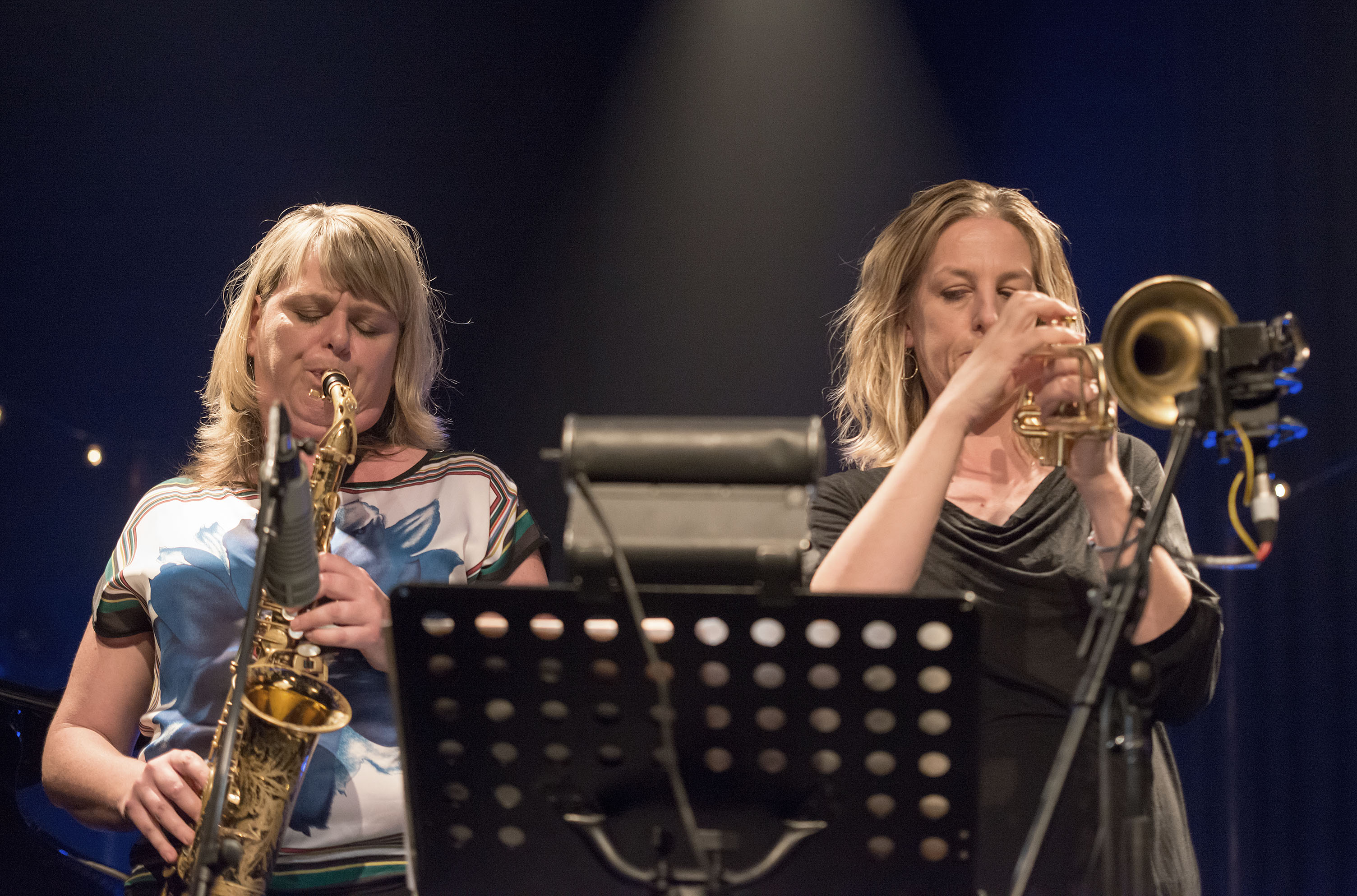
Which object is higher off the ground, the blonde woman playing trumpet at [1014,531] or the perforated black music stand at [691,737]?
the blonde woman playing trumpet at [1014,531]

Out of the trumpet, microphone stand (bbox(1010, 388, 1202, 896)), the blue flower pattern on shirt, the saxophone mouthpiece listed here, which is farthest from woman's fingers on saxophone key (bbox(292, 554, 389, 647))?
the trumpet

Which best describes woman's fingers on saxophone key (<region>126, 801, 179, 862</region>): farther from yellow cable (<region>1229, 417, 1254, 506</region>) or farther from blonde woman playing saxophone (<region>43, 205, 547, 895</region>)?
yellow cable (<region>1229, 417, 1254, 506</region>)

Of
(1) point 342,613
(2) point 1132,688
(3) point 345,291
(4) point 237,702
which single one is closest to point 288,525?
(4) point 237,702

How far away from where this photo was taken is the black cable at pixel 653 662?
1193 mm

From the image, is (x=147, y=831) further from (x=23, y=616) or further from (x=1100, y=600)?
(x=23, y=616)

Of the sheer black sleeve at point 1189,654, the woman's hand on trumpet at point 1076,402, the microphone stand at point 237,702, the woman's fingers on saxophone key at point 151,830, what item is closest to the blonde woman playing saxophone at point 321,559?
the woman's fingers on saxophone key at point 151,830

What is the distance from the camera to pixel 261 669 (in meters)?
2.08

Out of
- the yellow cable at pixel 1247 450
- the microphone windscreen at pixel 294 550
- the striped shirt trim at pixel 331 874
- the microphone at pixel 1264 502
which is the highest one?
the yellow cable at pixel 1247 450

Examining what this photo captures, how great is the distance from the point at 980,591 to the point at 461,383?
2.48m

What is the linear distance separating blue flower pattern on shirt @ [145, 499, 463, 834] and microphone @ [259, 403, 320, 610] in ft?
1.69

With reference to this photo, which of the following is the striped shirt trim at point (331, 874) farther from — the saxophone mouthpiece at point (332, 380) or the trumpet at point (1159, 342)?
the trumpet at point (1159, 342)

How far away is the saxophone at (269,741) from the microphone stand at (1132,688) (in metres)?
1.25

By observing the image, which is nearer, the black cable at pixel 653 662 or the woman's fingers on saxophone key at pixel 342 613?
the black cable at pixel 653 662

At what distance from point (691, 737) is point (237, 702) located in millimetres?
590
